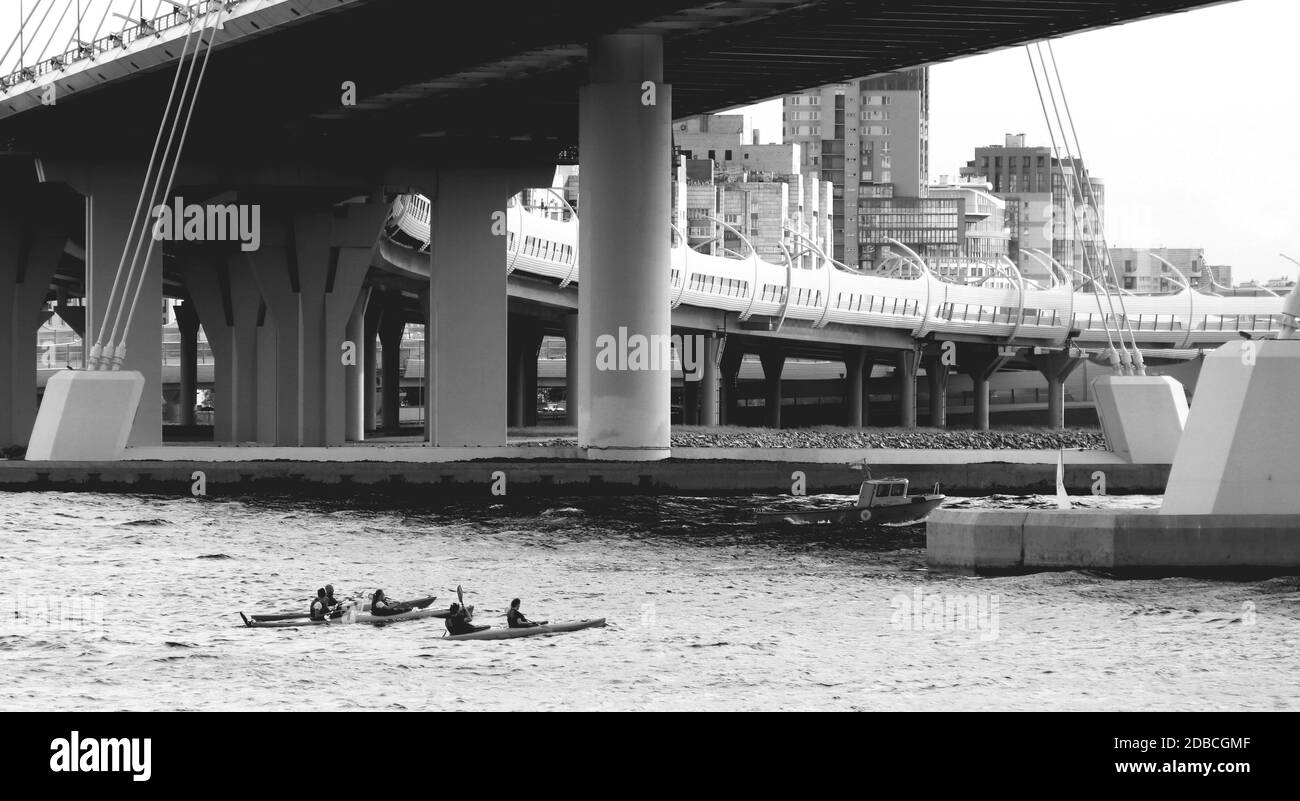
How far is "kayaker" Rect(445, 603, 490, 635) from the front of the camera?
29.5 m

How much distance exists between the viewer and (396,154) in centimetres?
6900

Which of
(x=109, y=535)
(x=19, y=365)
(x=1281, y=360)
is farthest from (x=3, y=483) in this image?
(x=19, y=365)

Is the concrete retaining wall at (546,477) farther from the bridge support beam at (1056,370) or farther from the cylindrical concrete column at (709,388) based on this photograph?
the bridge support beam at (1056,370)

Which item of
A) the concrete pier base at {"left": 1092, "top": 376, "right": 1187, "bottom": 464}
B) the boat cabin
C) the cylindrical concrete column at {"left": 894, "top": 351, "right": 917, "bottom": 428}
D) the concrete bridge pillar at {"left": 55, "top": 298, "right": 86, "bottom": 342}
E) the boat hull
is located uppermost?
the concrete bridge pillar at {"left": 55, "top": 298, "right": 86, "bottom": 342}

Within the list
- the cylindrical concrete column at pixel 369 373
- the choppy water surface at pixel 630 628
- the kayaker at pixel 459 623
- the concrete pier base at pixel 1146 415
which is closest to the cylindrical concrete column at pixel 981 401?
the cylindrical concrete column at pixel 369 373

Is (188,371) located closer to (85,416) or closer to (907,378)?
(907,378)

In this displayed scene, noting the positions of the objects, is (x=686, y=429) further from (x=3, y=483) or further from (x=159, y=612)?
(x=159, y=612)

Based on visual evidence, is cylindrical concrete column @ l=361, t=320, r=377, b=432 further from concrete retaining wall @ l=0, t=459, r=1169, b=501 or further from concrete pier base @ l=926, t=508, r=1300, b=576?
concrete pier base @ l=926, t=508, r=1300, b=576

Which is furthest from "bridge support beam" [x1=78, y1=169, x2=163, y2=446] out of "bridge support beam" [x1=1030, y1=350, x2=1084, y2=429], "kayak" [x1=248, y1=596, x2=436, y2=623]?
"bridge support beam" [x1=1030, y1=350, x2=1084, y2=429]

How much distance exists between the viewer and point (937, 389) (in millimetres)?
138875

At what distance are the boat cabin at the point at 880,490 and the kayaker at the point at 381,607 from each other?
17.4 m

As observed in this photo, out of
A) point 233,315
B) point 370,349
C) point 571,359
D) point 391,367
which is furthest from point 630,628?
point 391,367

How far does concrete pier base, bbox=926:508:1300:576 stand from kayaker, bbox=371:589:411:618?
9.84 metres

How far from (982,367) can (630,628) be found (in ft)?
352
